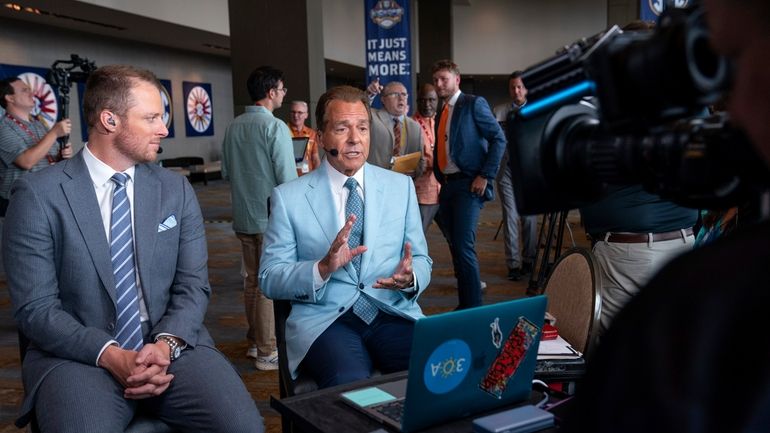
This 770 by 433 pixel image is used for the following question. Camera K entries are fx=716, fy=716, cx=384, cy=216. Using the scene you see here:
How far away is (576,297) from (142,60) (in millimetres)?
13649

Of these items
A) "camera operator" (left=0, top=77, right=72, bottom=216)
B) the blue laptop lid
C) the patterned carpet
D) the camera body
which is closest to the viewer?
the camera body

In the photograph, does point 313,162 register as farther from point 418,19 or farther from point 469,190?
point 418,19

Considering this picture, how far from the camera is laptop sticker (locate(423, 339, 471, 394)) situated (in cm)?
149

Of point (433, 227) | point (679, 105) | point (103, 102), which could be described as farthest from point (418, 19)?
point (679, 105)

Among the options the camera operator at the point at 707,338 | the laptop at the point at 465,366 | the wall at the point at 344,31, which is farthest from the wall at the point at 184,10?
the camera operator at the point at 707,338

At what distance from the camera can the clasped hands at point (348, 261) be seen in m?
2.31

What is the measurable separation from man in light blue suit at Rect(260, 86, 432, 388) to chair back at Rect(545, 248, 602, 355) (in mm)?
484

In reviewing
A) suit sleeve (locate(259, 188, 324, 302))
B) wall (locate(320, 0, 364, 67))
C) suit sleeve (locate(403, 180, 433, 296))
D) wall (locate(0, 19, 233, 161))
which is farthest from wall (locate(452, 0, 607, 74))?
suit sleeve (locate(259, 188, 324, 302))

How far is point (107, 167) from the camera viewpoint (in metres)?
2.37

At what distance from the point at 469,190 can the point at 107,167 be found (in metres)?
2.91

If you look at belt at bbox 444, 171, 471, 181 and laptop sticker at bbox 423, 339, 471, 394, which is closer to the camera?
laptop sticker at bbox 423, 339, 471, 394

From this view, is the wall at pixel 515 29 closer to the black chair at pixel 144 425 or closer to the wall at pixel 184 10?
the wall at pixel 184 10

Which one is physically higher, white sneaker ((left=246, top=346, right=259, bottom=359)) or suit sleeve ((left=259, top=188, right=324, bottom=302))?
suit sleeve ((left=259, top=188, right=324, bottom=302))

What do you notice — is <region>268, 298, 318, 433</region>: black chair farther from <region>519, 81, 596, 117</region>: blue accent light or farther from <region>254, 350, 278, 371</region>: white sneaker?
<region>519, 81, 596, 117</region>: blue accent light
